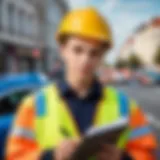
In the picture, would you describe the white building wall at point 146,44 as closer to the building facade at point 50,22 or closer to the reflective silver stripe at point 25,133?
the building facade at point 50,22

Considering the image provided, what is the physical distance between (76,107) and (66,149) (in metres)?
0.14

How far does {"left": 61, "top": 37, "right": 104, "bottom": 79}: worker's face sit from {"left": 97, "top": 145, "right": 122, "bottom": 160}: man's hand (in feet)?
0.58

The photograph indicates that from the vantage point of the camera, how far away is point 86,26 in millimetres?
1432

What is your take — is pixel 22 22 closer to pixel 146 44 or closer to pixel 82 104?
pixel 82 104

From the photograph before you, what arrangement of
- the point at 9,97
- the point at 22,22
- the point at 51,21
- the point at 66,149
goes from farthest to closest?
the point at 51,21
the point at 22,22
the point at 9,97
the point at 66,149

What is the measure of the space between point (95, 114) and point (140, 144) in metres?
0.13

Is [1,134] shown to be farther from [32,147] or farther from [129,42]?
[129,42]

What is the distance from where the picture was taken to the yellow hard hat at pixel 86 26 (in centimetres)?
143

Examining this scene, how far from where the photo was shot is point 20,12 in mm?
22547

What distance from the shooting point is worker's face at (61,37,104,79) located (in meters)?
1.41

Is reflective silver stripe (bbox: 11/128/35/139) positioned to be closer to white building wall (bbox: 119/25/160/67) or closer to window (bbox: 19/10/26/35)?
window (bbox: 19/10/26/35)

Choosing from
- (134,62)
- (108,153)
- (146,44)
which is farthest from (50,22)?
(146,44)

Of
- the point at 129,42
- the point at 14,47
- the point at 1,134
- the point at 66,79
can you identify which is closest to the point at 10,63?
the point at 14,47

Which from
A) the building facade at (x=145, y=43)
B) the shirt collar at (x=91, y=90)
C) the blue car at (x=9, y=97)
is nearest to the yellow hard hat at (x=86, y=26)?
the shirt collar at (x=91, y=90)
